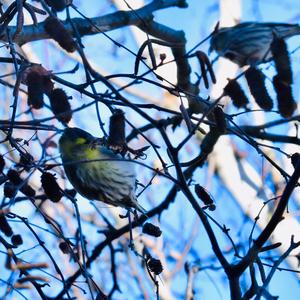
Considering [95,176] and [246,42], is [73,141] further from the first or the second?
[246,42]

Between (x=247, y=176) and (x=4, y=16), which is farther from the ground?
(x=247, y=176)

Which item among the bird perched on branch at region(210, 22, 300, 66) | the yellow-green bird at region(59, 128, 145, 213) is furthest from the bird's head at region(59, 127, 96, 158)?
the bird perched on branch at region(210, 22, 300, 66)

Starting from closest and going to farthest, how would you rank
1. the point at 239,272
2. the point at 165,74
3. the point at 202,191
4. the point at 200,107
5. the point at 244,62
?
the point at 239,272, the point at 202,191, the point at 200,107, the point at 244,62, the point at 165,74

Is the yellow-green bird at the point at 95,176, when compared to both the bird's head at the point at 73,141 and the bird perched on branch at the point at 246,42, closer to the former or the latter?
the bird's head at the point at 73,141

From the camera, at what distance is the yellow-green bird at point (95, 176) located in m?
2.92

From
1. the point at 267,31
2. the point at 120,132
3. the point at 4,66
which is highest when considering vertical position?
the point at 4,66

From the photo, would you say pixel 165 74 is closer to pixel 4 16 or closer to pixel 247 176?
pixel 247 176

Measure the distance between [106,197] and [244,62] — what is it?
6.68ft

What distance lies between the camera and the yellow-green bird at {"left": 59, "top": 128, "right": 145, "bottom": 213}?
115 inches

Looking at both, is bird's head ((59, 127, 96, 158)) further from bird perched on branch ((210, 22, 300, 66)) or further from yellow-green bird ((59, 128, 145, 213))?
bird perched on branch ((210, 22, 300, 66))

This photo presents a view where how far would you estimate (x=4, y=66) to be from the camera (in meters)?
8.05

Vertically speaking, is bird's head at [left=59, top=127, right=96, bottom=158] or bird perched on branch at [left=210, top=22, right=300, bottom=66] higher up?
bird perched on branch at [left=210, top=22, right=300, bottom=66]

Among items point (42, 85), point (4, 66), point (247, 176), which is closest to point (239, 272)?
point (42, 85)

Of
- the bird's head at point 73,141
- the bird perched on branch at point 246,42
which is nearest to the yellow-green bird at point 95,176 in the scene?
the bird's head at point 73,141
